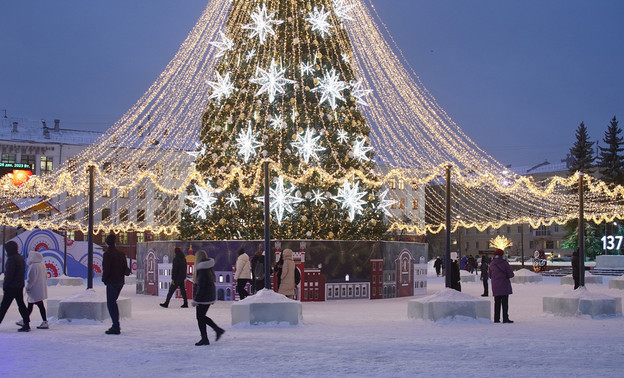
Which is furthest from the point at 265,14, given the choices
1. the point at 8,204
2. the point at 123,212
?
the point at 123,212

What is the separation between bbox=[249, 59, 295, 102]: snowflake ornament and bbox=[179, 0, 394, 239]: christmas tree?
33 mm

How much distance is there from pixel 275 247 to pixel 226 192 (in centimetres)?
289

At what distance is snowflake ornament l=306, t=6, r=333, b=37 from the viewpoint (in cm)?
2345

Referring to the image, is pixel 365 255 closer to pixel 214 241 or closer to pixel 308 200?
pixel 308 200

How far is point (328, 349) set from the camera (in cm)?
1069

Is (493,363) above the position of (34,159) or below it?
below

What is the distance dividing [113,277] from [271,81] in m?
11.4

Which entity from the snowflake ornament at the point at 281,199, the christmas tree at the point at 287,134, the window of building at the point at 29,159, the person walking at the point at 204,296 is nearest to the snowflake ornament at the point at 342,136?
the christmas tree at the point at 287,134

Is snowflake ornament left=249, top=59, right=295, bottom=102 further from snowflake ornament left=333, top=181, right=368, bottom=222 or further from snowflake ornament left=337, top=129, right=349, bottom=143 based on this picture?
snowflake ornament left=333, top=181, right=368, bottom=222

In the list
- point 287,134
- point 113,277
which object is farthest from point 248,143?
point 113,277

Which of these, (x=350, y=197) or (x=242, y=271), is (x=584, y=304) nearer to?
(x=242, y=271)

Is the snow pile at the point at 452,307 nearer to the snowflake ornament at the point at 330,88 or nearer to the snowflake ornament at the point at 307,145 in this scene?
the snowflake ornament at the point at 307,145

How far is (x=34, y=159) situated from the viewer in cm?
6675

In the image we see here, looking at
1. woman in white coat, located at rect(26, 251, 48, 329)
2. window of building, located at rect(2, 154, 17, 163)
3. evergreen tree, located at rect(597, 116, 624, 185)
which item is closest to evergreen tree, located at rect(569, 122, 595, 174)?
evergreen tree, located at rect(597, 116, 624, 185)
